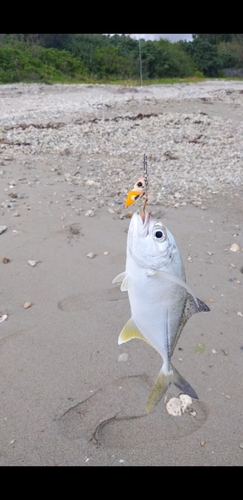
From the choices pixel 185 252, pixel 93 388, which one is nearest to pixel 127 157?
pixel 185 252

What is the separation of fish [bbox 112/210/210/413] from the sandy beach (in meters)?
0.98

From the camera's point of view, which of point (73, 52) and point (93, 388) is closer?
point (93, 388)

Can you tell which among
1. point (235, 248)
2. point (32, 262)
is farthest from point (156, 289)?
point (235, 248)

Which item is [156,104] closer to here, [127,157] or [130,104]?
[130,104]

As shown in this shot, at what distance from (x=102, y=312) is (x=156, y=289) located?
2248 mm

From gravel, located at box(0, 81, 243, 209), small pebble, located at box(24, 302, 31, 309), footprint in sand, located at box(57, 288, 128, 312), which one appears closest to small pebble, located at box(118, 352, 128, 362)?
footprint in sand, located at box(57, 288, 128, 312)

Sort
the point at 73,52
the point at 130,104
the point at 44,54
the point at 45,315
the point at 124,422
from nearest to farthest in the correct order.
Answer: the point at 124,422
the point at 45,315
the point at 130,104
the point at 44,54
the point at 73,52

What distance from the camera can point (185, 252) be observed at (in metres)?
5.49

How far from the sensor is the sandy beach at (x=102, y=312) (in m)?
3.13

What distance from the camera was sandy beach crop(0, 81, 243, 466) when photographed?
3127 mm

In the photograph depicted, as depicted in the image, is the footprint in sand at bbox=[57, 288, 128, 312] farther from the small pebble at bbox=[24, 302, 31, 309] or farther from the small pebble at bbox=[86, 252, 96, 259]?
the small pebble at bbox=[86, 252, 96, 259]

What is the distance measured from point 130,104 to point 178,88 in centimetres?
906

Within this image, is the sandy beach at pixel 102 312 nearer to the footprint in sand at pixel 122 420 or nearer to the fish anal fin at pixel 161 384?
the footprint in sand at pixel 122 420

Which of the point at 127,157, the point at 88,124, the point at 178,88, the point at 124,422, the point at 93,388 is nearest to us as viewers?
the point at 124,422
